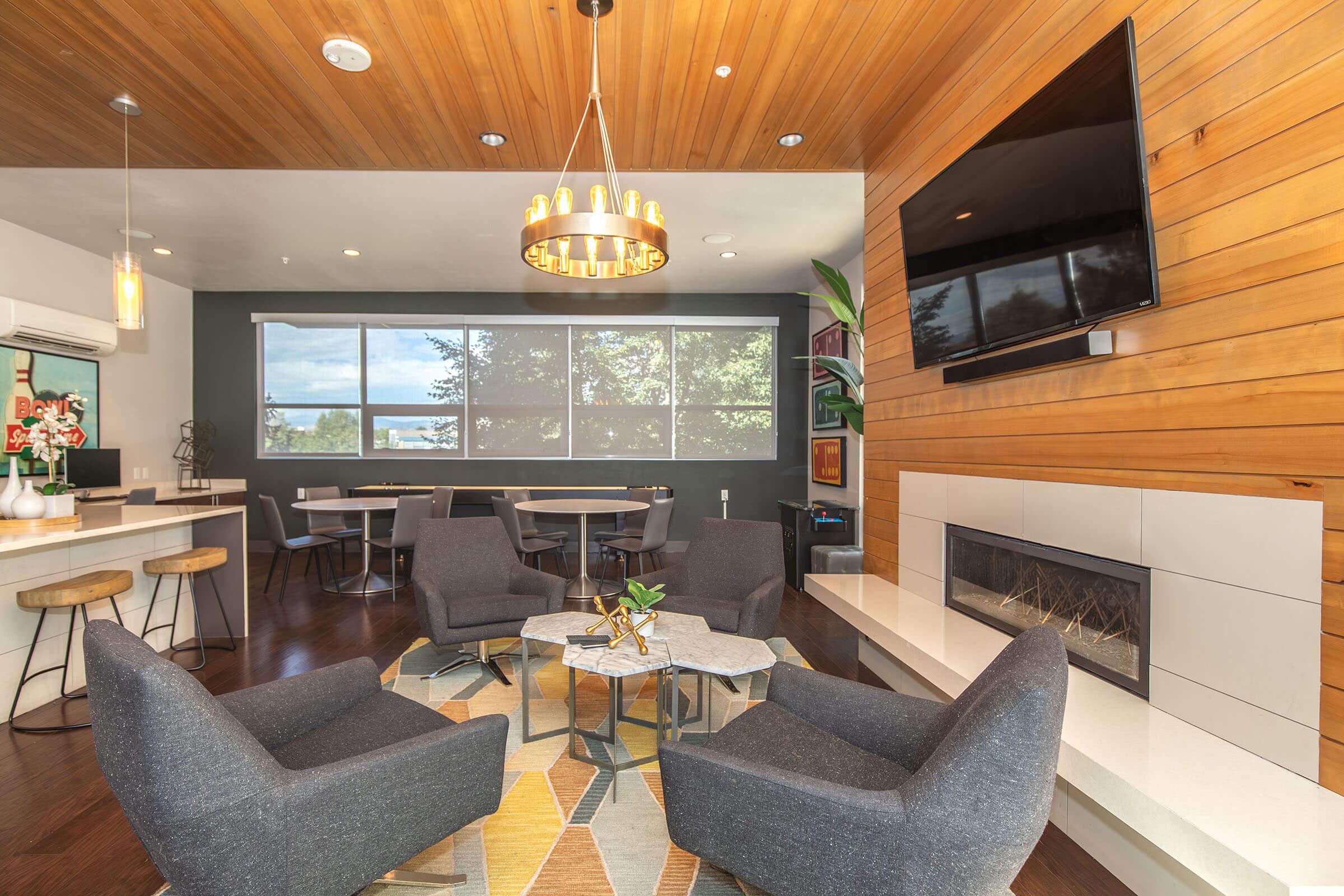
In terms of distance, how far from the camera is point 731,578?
11.4 ft

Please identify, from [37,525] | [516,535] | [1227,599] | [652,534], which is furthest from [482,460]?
[1227,599]

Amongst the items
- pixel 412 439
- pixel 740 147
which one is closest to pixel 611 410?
→ pixel 412 439

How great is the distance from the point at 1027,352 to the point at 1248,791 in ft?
4.65

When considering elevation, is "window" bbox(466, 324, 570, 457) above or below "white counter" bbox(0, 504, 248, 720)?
above

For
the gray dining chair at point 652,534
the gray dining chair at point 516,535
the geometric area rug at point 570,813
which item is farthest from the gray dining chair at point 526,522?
the geometric area rug at point 570,813

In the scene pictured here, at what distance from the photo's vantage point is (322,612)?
4812 mm

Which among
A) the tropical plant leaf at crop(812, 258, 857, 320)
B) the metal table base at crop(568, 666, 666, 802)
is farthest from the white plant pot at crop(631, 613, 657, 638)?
the tropical plant leaf at crop(812, 258, 857, 320)

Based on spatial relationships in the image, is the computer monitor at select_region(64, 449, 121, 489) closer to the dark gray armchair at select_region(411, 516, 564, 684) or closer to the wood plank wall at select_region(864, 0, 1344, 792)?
the dark gray armchair at select_region(411, 516, 564, 684)

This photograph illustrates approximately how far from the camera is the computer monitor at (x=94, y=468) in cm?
552

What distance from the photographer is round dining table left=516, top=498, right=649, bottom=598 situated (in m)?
5.20

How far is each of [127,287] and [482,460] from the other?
13.8 feet

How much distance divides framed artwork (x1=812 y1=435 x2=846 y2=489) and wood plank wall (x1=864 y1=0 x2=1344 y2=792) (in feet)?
12.2

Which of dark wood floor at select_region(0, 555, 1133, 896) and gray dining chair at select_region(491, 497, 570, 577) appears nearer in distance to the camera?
dark wood floor at select_region(0, 555, 1133, 896)

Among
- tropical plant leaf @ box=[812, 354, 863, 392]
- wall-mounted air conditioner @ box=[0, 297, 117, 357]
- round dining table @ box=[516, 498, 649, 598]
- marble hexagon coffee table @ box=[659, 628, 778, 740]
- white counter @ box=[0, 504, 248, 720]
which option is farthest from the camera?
round dining table @ box=[516, 498, 649, 598]
